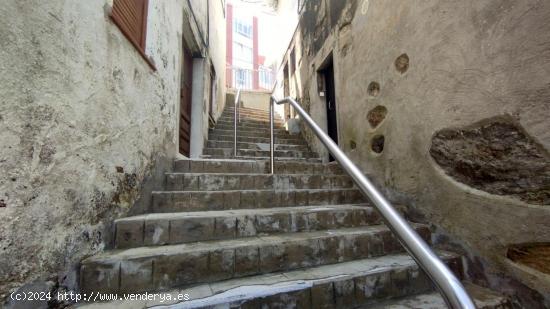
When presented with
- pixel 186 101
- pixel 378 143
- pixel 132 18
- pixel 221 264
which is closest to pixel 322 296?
pixel 221 264

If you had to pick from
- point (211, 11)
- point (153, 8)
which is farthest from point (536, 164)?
point (211, 11)

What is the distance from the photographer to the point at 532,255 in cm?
118

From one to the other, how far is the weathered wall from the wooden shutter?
1.98 m

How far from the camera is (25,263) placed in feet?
2.73

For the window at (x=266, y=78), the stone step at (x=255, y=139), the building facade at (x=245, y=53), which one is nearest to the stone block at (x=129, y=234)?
the stone step at (x=255, y=139)

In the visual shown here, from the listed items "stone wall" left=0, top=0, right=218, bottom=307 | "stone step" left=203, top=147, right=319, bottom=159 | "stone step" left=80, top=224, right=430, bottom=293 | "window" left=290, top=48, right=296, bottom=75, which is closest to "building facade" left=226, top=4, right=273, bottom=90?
"window" left=290, top=48, right=296, bottom=75

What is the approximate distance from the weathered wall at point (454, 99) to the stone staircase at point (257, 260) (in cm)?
29

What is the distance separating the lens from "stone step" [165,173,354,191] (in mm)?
1995

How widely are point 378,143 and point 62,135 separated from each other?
2.29m

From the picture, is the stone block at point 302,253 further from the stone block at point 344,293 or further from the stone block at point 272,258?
the stone block at point 344,293

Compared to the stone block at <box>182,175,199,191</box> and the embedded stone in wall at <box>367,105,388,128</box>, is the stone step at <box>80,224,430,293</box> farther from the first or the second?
the embedded stone in wall at <box>367,105,388,128</box>

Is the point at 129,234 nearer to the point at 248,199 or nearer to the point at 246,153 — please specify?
the point at 248,199

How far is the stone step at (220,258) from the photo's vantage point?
41.6 inches

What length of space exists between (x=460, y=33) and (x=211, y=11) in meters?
4.47
